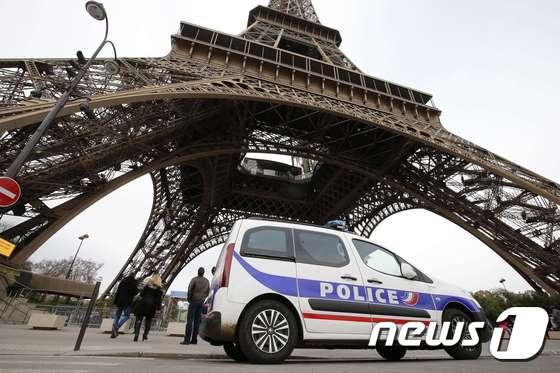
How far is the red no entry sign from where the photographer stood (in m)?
6.11

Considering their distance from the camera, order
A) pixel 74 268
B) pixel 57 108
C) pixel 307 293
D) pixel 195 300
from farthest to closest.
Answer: pixel 74 268, pixel 195 300, pixel 57 108, pixel 307 293

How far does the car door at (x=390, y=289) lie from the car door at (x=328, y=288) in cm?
16

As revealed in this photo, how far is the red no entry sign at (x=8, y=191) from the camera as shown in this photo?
6109 millimetres

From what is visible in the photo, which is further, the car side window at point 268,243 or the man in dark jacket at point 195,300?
the man in dark jacket at point 195,300

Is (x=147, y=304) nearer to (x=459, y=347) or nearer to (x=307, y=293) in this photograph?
(x=307, y=293)

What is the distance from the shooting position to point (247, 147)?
2097cm

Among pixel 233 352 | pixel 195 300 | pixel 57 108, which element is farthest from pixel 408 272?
pixel 57 108

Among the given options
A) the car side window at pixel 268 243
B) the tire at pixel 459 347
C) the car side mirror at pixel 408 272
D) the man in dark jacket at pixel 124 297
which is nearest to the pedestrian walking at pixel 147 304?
the man in dark jacket at pixel 124 297

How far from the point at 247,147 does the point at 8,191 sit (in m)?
15.2

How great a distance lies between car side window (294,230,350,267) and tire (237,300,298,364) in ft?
2.39

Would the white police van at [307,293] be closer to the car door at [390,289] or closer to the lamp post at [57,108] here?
the car door at [390,289]

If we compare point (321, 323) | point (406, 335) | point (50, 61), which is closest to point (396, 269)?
point (406, 335)

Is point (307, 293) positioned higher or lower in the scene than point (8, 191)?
lower

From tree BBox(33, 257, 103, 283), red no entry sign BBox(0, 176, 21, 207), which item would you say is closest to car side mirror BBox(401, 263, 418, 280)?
red no entry sign BBox(0, 176, 21, 207)
